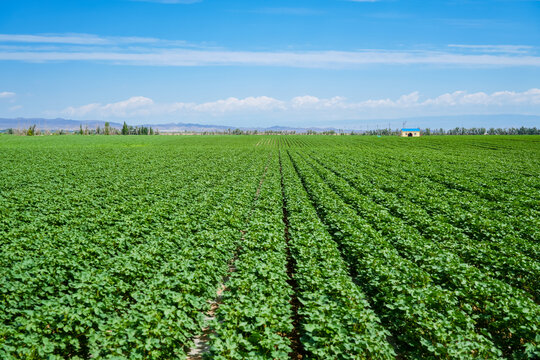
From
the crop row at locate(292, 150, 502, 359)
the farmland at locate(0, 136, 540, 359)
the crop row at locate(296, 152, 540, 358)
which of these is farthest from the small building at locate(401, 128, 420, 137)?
the crop row at locate(292, 150, 502, 359)

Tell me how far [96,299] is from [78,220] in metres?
7.60

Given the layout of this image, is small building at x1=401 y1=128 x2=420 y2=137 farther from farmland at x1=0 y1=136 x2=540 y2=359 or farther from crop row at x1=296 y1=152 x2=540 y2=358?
crop row at x1=296 y1=152 x2=540 y2=358

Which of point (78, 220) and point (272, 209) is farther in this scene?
point (272, 209)

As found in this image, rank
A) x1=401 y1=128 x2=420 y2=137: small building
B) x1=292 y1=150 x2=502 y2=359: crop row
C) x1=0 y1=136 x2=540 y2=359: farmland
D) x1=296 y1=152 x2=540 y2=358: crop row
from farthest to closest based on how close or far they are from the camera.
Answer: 1. x1=401 y1=128 x2=420 y2=137: small building
2. x1=296 y1=152 x2=540 y2=358: crop row
3. x1=0 y1=136 x2=540 y2=359: farmland
4. x1=292 y1=150 x2=502 y2=359: crop row

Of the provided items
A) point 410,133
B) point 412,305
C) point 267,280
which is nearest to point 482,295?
point 412,305

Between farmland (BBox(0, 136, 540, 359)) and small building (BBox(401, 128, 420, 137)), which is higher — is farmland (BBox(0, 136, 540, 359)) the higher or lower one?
the lower one

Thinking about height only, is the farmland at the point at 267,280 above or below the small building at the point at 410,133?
below

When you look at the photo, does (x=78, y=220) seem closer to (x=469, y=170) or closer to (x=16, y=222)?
(x=16, y=222)

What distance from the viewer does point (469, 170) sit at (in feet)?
100

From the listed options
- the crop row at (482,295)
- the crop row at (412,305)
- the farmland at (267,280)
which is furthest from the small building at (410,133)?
the crop row at (412,305)

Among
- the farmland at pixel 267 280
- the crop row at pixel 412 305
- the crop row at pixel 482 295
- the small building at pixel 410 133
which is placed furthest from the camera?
the small building at pixel 410 133

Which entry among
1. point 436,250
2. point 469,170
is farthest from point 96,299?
point 469,170

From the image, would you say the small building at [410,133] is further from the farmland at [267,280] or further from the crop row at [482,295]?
the crop row at [482,295]

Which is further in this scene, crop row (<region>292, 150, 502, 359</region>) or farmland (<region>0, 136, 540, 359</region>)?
farmland (<region>0, 136, 540, 359</region>)
